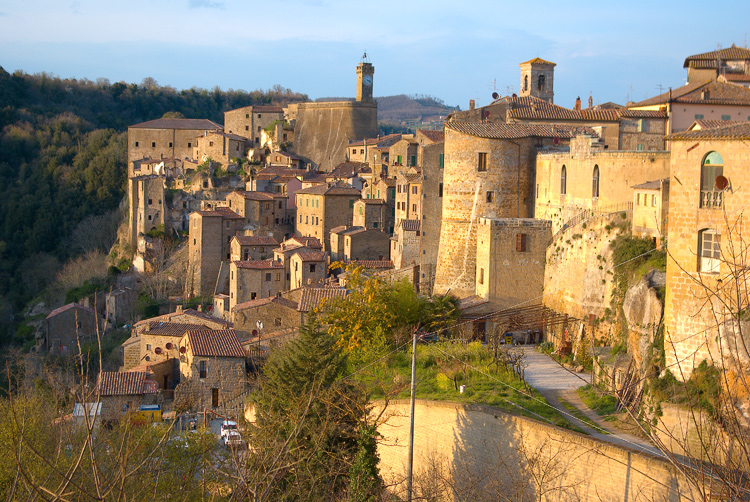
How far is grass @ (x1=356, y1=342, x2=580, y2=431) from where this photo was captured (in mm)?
16781

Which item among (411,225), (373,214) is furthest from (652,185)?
(373,214)

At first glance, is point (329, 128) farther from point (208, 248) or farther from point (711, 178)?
point (711, 178)

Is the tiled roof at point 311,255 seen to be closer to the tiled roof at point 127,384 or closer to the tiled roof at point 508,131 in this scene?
the tiled roof at point 127,384

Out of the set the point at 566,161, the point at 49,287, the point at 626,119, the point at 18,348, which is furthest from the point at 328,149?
the point at 566,161

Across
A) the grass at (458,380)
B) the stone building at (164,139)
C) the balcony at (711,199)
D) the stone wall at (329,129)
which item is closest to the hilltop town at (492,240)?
the balcony at (711,199)

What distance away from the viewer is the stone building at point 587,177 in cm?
2160

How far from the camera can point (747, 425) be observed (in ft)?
43.8

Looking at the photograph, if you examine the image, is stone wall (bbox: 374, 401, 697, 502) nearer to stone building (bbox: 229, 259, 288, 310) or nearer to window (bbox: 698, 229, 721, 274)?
window (bbox: 698, 229, 721, 274)

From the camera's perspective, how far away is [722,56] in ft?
131

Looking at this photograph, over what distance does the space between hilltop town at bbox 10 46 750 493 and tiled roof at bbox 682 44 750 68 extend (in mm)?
88

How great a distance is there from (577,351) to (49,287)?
4303 centimetres

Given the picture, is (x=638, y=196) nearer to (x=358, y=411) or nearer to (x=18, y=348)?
(x=358, y=411)

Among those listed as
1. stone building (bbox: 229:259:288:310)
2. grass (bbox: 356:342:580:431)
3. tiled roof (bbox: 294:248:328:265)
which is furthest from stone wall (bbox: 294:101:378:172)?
grass (bbox: 356:342:580:431)

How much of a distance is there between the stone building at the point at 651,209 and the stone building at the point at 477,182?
242 inches
